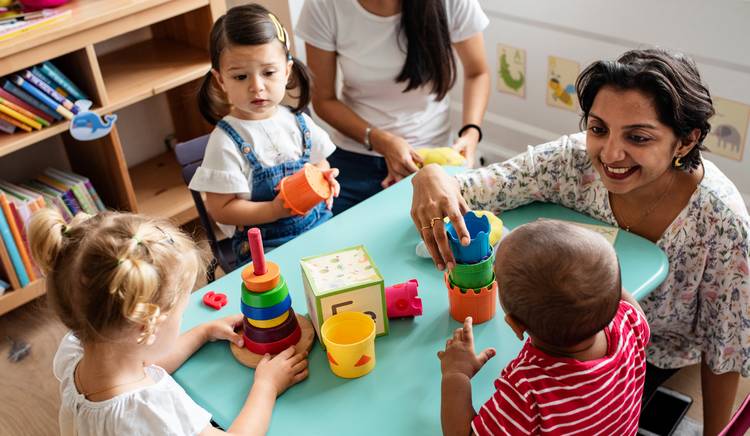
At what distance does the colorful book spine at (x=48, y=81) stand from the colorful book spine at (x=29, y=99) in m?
0.07

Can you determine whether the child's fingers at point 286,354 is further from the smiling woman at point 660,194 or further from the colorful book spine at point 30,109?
the colorful book spine at point 30,109

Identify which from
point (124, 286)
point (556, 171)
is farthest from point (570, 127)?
point (124, 286)

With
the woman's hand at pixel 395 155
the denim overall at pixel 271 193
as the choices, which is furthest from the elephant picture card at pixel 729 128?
the denim overall at pixel 271 193

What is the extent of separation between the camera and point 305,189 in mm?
1736

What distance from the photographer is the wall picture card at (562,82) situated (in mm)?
2865

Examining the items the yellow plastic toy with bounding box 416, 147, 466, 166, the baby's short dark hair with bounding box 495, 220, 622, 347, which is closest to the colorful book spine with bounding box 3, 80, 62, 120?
the yellow plastic toy with bounding box 416, 147, 466, 166

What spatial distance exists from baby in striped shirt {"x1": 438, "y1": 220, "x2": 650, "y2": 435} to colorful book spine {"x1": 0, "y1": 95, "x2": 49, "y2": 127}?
186 cm

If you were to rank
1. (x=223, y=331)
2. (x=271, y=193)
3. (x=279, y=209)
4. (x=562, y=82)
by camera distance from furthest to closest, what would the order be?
(x=562, y=82), (x=271, y=193), (x=279, y=209), (x=223, y=331)

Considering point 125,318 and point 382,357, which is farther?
point 382,357

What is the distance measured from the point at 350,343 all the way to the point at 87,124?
160 centimetres

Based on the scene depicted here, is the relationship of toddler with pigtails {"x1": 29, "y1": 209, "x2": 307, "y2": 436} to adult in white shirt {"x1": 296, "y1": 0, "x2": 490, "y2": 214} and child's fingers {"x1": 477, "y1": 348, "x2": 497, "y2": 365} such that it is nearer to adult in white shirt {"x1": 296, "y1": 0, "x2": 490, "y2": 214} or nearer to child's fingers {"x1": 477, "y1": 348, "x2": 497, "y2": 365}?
child's fingers {"x1": 477, "y1": 348, "x2": 497, "y2": 365}

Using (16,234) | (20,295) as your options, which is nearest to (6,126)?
(16,234)

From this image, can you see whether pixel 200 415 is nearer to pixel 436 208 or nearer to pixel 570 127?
pixel 436 208

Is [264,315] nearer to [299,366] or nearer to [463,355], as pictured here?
[299,366]
